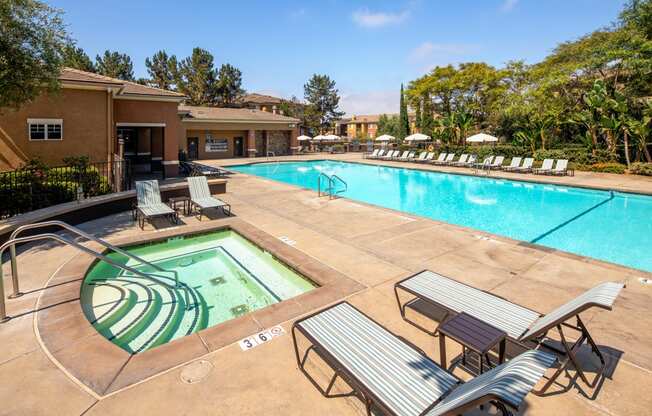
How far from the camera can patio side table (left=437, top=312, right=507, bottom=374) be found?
A: 3.31m

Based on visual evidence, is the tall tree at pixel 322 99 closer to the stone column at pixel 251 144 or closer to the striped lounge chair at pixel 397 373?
the stone column at pixel 251 144

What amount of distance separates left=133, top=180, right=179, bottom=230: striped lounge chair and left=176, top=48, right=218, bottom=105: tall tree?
43.1 m

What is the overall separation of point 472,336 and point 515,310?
995 millimetres

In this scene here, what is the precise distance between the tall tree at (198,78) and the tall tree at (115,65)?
1006 cm

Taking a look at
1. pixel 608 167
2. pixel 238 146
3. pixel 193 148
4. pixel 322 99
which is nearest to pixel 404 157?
pixel 608 167

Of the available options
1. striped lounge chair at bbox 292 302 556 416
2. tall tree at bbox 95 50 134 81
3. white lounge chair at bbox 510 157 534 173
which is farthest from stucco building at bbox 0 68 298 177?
tall tree at bbox 95 50 134 81

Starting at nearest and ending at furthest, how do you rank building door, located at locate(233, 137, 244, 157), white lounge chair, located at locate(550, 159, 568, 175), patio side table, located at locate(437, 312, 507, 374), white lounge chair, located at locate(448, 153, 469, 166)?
patio side table, located at locate(437, 312, 507, 374), white lounge chair, located at locate(550, 159, 568, 175), white lounge chair, located at locate(448, 153, 469, 166), building door, located at locate(233, 137, 244, 157)


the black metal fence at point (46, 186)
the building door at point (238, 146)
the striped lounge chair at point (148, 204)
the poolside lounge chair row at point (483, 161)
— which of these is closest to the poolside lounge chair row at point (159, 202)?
the striped lounge chair at point (148, 204)

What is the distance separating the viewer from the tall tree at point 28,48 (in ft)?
28.3

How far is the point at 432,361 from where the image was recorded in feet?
9.81

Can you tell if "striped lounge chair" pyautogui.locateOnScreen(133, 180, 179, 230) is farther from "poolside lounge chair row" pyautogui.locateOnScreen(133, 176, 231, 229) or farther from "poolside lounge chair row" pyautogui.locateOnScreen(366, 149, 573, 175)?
"poolside lounge chair row" pyautogui.locateOnScreen(366, 149, 573, 175)

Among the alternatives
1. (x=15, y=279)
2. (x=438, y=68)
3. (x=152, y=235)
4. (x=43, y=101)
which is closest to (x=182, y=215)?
(x=152, y=235)

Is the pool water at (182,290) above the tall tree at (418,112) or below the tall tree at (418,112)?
below

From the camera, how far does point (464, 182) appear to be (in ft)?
68.0
